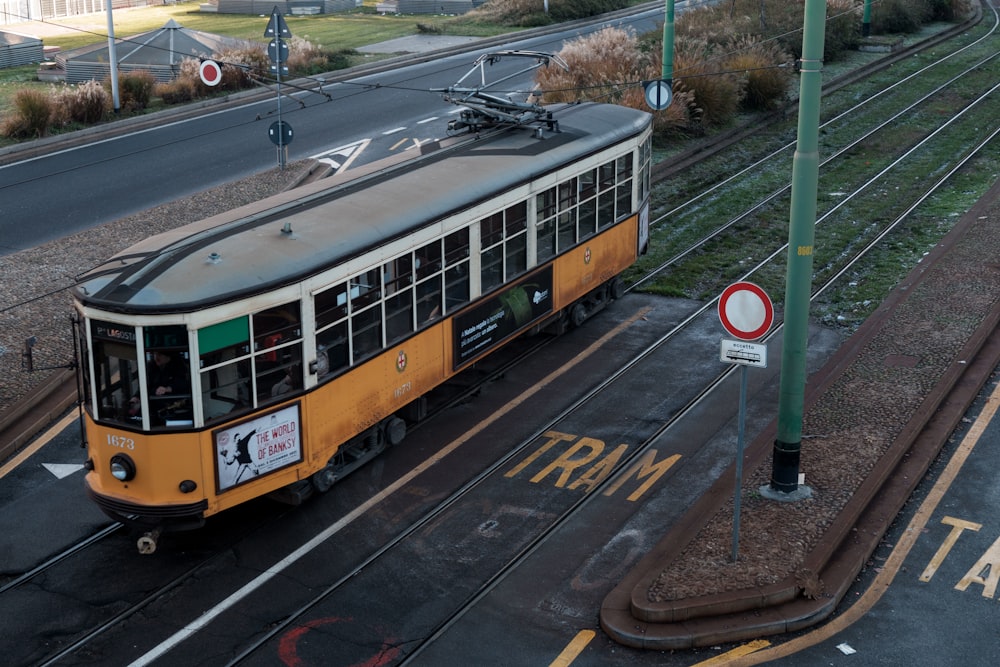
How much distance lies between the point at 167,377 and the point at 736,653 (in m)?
5.26

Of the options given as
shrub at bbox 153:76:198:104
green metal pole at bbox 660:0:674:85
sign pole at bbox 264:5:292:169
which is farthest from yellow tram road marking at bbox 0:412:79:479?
shrub at bbox 153:76:198:104

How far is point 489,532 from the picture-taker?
1128 cm

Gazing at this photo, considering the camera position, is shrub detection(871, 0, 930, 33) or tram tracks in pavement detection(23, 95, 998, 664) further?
shrub detection(871, 0, 930, 33)

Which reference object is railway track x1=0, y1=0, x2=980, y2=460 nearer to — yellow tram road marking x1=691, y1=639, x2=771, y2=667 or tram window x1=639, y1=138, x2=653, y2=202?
tram window x1=639, y1=138, x2=653, y2=202

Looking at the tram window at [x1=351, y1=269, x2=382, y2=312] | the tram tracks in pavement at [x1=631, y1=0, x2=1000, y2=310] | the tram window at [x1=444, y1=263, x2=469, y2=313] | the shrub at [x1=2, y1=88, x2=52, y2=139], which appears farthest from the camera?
the shrub at [x1=2, y1=88, x2=52, y2=139]

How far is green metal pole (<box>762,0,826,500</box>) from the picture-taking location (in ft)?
34.6

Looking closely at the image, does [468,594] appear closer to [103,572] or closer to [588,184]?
[103,572]

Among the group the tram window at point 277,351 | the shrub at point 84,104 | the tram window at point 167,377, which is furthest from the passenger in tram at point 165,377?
the shrub at point 84,104

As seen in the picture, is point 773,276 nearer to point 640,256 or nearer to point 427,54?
point 640,256

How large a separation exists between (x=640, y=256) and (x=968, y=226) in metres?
6.50

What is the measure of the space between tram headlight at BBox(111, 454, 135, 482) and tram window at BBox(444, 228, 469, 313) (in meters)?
4.14

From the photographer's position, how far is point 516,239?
14.4 m

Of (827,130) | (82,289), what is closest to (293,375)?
(82,289)

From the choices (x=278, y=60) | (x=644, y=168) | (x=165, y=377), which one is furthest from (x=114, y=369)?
(x=278, y=60)
